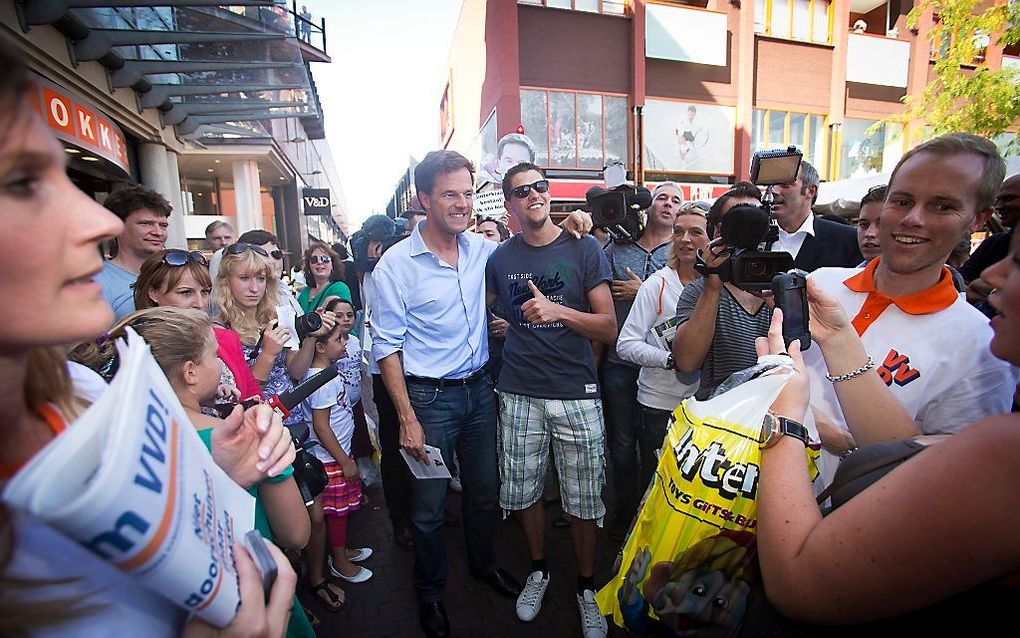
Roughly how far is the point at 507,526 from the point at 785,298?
2786mm

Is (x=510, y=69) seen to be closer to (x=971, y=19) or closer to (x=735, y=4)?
→ (x=735, y=4)

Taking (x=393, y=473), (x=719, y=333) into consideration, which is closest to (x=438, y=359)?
(x=393, y=473)

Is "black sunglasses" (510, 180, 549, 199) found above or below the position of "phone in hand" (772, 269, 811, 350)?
above

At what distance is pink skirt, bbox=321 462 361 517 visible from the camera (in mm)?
Answer: 2816

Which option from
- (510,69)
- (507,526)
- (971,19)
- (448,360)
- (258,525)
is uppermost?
(510,69)

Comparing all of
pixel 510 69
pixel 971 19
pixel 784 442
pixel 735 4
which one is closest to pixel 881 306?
pixel 784 442

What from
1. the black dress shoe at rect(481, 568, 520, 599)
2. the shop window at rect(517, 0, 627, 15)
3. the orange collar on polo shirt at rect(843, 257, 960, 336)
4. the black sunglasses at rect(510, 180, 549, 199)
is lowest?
the black dress shoe at rect(481, 568, 520, 599)

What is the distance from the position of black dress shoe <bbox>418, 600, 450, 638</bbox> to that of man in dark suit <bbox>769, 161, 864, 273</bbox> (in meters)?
3.06

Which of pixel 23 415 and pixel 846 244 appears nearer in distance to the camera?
pixel 23 415

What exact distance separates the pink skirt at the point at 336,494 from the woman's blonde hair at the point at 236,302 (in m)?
0.93

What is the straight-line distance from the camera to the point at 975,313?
1.55m

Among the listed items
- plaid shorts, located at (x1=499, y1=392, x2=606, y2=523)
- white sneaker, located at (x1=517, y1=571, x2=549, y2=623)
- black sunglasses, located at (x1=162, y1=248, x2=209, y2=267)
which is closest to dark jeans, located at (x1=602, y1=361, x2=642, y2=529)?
plaid shorts, located at (x1=499, y1=392, x2=606, y2=523)

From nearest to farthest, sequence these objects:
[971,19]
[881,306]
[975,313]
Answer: [975,313] → [881,306] → [971,19]

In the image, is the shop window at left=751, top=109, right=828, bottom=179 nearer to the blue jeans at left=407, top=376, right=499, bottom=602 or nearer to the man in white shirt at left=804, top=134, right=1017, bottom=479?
the man in white shirt at left=804, top=134, right=1017, bottom=479
